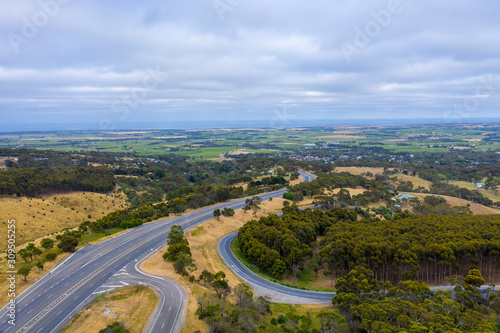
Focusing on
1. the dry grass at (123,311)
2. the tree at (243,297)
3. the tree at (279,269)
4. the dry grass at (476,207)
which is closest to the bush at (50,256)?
the dry grass at (123,311)

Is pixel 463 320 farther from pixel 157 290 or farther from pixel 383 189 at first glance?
pixel 383 189

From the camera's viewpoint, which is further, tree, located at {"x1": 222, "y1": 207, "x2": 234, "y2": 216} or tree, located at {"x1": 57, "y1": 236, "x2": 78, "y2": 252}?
tree, located at {"x1": 222, "y1": 207, "x2": 234, "y2": 216}

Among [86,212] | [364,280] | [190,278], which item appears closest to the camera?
[364,280]

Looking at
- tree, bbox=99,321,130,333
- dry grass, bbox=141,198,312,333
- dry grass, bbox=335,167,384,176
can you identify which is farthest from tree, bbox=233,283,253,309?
dry grass, bbox=335,167,384,176

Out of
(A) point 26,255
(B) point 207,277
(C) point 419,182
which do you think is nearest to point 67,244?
A: (A) point 26,255

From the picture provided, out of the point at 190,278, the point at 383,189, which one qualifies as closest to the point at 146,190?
the point at 190,278

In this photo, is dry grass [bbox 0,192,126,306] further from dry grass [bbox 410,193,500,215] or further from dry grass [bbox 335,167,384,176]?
dry grass [bbox 335,167,384,176]
